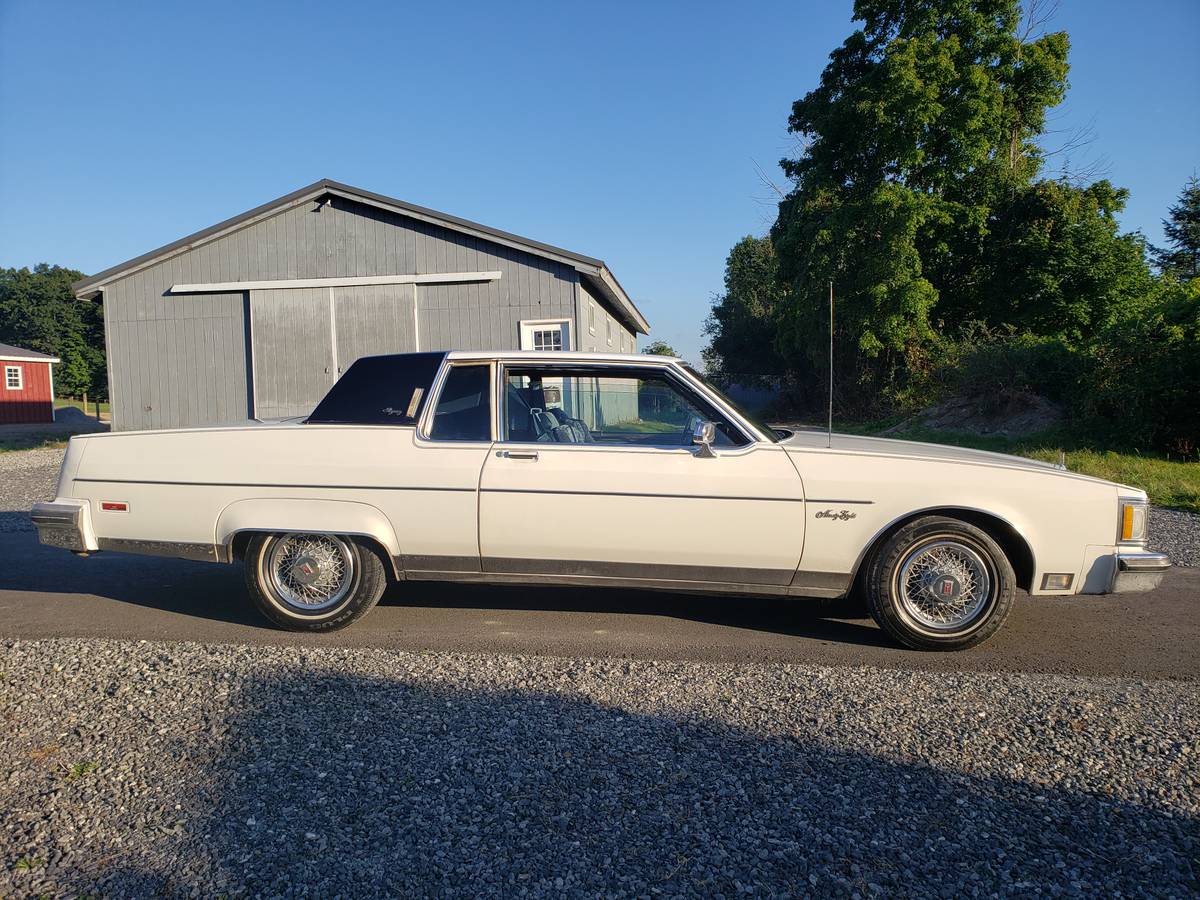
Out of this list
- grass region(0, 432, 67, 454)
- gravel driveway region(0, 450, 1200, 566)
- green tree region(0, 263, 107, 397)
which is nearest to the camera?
gravel driveway region(0, 450, 1200, 566)

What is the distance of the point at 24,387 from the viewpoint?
37.2 m

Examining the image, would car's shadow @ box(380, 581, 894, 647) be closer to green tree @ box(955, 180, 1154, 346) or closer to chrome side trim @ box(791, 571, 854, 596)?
chrome side trim @ box(791, 571, 854, 596)

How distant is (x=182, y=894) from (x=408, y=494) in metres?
2.42

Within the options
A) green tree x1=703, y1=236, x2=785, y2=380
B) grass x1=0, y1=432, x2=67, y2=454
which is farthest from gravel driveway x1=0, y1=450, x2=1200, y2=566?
green tree x1=703, y1=236, x2=785, y2=380

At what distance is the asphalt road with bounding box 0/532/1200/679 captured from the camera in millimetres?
4215

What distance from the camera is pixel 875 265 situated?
2206cm

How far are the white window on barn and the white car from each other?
10540 millimetres

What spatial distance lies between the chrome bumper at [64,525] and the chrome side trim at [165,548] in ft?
0.34

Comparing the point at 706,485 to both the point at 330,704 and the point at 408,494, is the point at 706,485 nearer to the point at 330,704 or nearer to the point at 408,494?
the point at 408,494

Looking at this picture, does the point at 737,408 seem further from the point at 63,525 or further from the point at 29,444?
the point at 29,444

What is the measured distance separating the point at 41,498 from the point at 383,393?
318 inches

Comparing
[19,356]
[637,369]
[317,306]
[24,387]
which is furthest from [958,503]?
[24,387]

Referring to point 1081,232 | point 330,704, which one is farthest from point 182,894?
point 1081,232

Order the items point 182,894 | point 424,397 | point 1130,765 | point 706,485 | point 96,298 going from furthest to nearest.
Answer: point 96,298
point 424,397
point 706,485
point 1130,765
point 182,894
